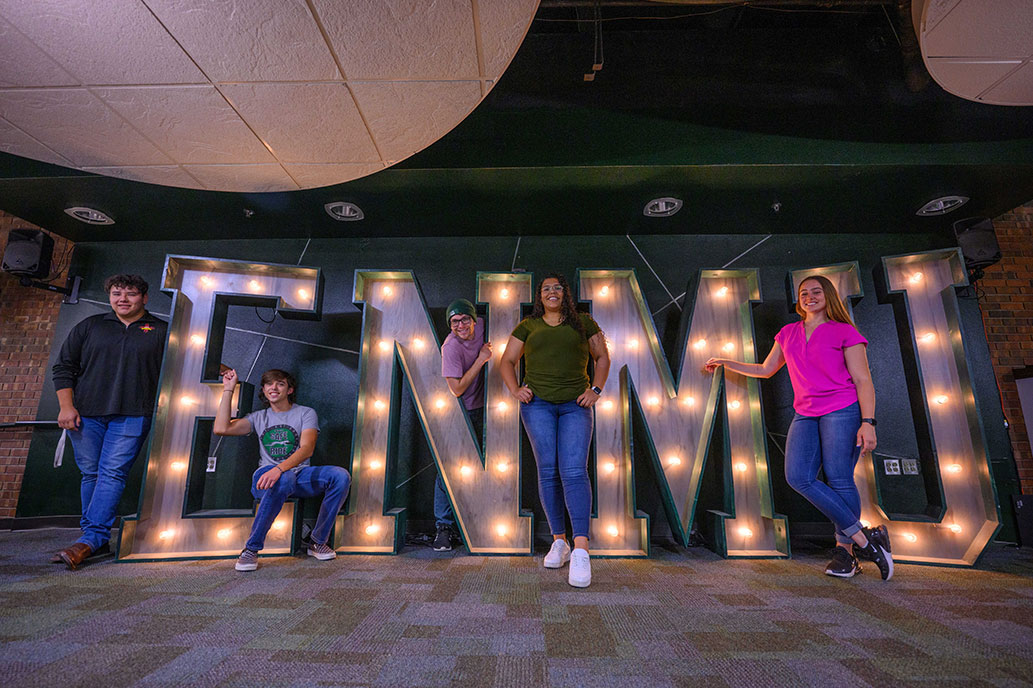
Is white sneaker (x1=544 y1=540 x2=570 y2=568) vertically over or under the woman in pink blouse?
under

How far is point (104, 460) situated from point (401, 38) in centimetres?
292

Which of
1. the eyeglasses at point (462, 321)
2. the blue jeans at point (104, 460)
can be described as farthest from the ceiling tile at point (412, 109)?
the blue jeans at point (104, 460)

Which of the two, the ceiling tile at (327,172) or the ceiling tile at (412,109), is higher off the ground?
the ceiling tile at (412,109)

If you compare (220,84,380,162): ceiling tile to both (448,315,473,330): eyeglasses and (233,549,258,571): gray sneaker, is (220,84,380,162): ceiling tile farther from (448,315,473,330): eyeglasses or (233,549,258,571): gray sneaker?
(233,549,258,571): gray sneaker

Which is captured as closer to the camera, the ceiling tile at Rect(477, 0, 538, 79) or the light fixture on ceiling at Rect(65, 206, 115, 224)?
the ceiling tile at Rect(477, 0, 538, 79)

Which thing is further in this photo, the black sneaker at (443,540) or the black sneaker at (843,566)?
the black sneaker at (443,540)

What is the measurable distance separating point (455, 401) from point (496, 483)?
593mm

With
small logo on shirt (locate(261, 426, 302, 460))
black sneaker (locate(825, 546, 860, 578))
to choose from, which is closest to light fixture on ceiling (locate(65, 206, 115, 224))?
small logo on shirt (locate(261, 426, 302, 460))

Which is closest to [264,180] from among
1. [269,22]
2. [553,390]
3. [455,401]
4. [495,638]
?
[269,22]

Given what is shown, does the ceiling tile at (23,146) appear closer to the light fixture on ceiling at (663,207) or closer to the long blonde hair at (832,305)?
the light fixture on ceiling at (663,207)

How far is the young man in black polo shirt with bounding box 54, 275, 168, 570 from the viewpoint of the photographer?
2643 mm

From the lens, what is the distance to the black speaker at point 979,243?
3.34 m

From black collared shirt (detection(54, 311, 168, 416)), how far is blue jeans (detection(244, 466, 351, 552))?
991mm

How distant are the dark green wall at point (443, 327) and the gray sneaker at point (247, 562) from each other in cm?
111
